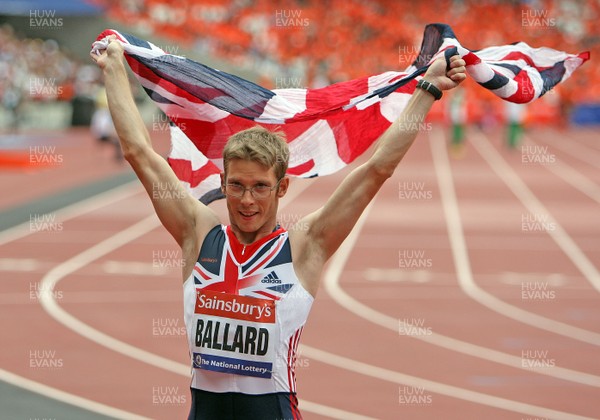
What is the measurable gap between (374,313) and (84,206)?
34.9ft

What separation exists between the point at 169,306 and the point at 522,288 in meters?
4.10

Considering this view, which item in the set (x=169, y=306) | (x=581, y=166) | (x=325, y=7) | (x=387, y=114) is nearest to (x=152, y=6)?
(x=325, y=7)

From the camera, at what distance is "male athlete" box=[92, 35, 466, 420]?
13.0ft

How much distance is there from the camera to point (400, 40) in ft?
213

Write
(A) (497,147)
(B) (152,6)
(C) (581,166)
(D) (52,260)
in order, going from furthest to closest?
1. (B) (152,6)
2. (A) (497,147)
3. (C) (581,166)
4. (D) (52,260)

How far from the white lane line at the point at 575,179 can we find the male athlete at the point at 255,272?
71.3 feet

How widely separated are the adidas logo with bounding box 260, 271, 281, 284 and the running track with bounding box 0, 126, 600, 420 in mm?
4621

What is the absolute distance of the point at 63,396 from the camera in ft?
29.3

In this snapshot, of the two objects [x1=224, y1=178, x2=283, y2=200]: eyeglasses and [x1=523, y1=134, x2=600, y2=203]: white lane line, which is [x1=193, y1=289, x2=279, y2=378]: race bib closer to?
[x1=224, y1=178, x2=283, y2=200]: eyeglasses

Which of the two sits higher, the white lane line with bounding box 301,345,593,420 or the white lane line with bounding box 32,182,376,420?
the white lane line with bounding box 32,182,376,420

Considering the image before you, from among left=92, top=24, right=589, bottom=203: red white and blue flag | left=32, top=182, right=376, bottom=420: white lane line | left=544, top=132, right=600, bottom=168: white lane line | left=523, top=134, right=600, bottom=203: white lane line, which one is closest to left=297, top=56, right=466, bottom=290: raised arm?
left=92, top=24, right=589, bottom=203: red white and blue flag

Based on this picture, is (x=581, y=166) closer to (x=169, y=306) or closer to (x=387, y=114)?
(x=169, y=306)

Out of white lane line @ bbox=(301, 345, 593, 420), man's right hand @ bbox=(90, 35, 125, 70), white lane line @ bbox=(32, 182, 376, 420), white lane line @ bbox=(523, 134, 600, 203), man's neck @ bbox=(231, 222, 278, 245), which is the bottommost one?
white lane line @ bbox=(301, 345, 593, 420)

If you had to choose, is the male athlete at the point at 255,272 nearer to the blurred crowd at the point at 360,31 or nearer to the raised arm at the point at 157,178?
the raised arm at the point at 157,178
